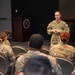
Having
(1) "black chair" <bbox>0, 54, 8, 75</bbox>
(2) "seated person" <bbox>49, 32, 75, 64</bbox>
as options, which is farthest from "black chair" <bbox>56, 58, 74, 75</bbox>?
(1) "black chair" <bbox>0, 54, 8, 75</bbox>

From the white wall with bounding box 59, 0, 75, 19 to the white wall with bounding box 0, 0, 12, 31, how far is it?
2797 millimetres

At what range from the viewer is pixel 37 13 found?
12969 millimetres

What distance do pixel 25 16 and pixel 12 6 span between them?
1.53m

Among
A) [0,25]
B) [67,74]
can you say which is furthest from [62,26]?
[0,25]

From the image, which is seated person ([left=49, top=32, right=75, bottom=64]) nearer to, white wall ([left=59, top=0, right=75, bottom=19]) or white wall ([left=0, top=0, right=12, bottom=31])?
white wall ([left=59, top=0, right=75, bottom=19])

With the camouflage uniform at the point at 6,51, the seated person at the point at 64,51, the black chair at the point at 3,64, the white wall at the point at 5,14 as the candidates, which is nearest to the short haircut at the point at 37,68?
the black chair at the point at 3,64

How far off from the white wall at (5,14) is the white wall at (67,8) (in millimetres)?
2797

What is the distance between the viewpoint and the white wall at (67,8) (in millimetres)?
12070

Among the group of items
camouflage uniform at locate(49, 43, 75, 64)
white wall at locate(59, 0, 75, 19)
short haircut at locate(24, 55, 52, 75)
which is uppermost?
white wall at locate(59, 0, 75, 19)

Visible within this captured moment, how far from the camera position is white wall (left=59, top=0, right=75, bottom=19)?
12.1 m

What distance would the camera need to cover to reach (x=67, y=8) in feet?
39.8

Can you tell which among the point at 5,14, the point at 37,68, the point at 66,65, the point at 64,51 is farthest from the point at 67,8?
the point at 37,68

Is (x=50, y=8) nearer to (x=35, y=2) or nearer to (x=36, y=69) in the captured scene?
(x=35, y=2)

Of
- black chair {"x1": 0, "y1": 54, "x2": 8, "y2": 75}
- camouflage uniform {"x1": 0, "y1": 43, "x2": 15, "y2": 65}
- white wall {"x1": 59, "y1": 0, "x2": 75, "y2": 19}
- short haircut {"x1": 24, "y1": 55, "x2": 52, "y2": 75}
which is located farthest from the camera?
white wall {"x1": 59, "y1": 0, "x2": 75, "y2": 19}
